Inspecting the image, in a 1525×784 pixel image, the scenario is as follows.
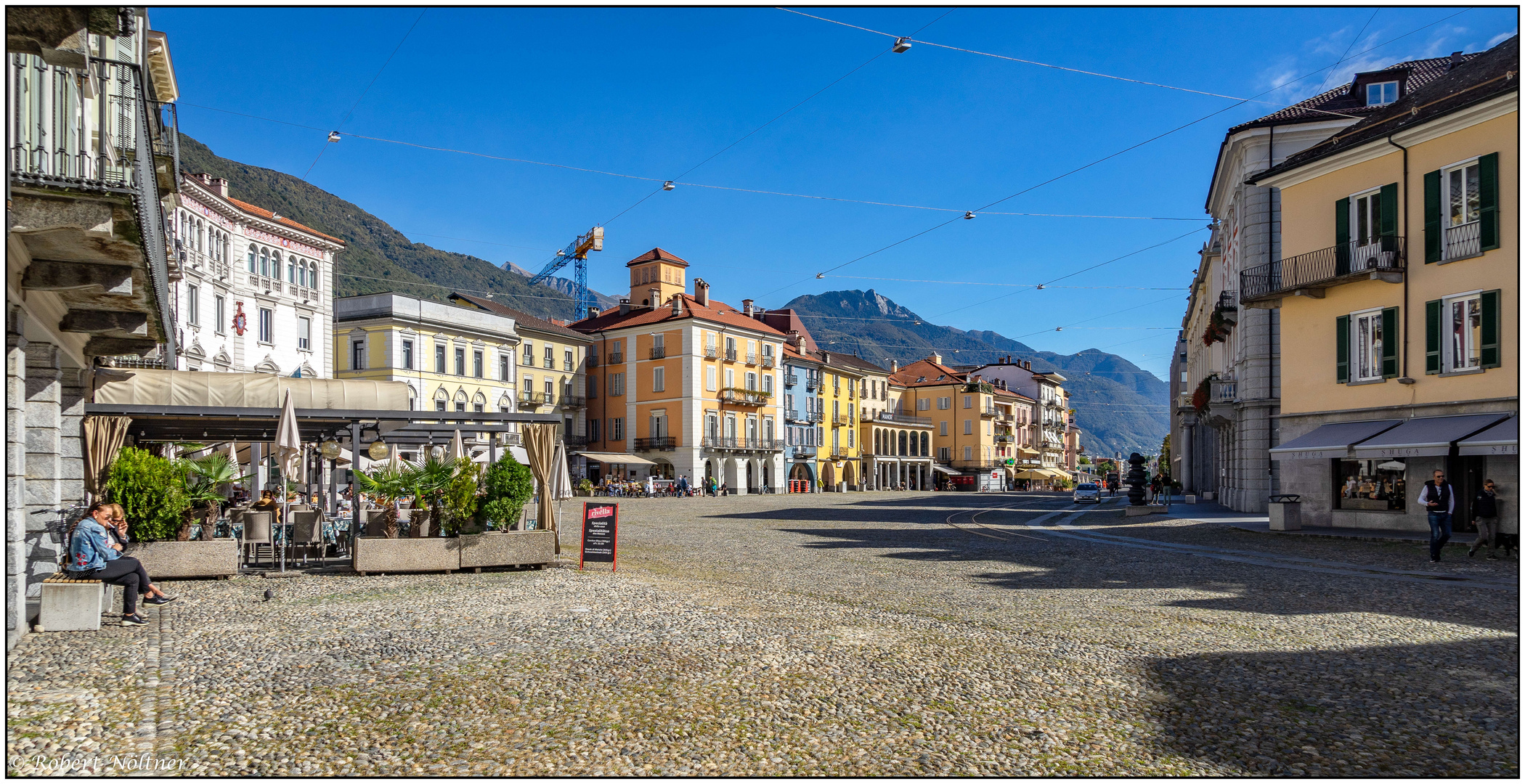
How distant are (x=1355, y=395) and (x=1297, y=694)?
18187 mm

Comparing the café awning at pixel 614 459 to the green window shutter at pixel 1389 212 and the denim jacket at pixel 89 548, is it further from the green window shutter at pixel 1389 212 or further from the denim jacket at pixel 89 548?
the denim jacket at pixel 89 548

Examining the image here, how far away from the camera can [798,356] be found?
7375cm

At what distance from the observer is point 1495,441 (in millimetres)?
17641

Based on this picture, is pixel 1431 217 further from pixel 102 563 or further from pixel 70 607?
pixel 70 607

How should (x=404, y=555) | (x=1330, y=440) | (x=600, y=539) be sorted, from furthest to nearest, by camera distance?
(x=1330, y=440)
(x=600, y=539)
(x=404, y=555)

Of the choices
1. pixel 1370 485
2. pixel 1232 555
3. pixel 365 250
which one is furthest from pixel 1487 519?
pixel 365 250

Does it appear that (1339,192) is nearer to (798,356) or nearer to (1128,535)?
(1128,535)

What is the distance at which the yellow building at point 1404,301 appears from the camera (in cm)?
1869

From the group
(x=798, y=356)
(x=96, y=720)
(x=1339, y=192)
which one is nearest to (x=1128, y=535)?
(x=1339, y=192)

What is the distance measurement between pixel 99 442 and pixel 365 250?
112666mm

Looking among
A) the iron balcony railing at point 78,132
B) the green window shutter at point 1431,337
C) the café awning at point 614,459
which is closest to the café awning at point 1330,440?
the green window shutter at point 1431,337

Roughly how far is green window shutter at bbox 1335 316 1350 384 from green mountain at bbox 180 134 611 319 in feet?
229

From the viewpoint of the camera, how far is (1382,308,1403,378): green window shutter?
20875mm

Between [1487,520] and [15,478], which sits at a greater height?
[15,478]
